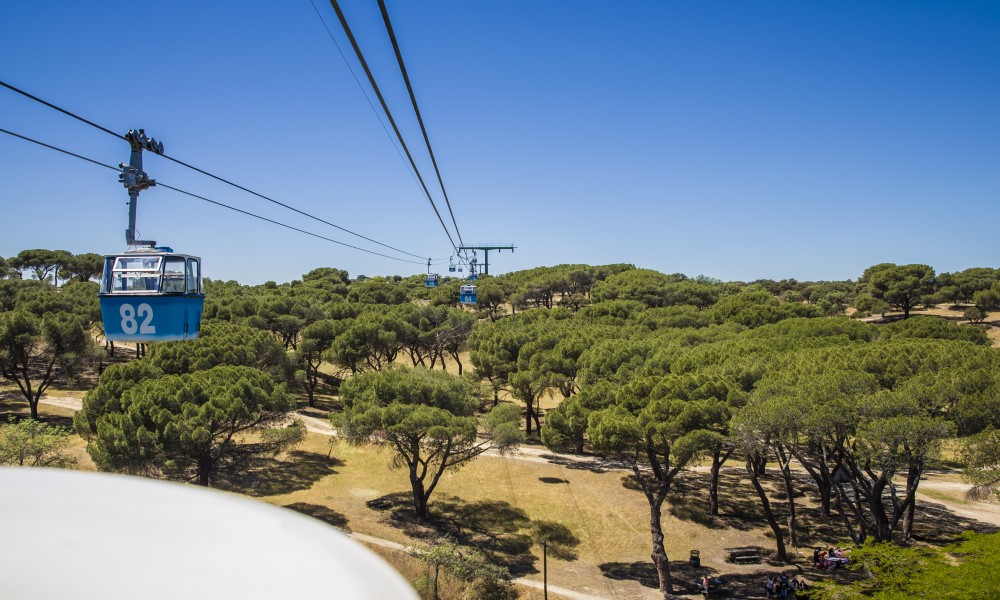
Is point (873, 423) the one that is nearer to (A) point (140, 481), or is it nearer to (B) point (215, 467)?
(A) point (140, 481)

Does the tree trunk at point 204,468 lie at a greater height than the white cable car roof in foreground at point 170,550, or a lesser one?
lesser

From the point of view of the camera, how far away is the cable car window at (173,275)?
11156 millimetres

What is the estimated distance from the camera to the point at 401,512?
80.2 feet

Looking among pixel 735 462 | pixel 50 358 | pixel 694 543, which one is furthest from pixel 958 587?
pixel 50 358

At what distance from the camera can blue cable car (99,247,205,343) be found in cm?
1116

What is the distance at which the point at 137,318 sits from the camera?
444 inches

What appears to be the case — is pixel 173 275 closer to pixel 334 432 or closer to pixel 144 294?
pixel 144 294

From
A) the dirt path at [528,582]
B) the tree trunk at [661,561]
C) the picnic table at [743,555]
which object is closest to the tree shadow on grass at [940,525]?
the picnic table at [743,555]

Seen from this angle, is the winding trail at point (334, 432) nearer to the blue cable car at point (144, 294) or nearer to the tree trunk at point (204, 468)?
the tree trunk at point (204, 468)

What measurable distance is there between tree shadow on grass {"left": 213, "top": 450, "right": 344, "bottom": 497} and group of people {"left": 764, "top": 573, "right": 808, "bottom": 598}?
20.5m

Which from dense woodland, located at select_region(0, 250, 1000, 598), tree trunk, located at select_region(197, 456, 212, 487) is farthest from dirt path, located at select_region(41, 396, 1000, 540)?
tree trunk, located at select_region(197, 456, 212, 487)

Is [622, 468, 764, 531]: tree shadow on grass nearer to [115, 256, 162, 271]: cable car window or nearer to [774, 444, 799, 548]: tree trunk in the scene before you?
[774, 444, 799, 548]: tree trunk

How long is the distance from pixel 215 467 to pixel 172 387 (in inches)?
186

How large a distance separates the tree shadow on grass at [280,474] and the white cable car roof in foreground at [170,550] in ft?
81.7
